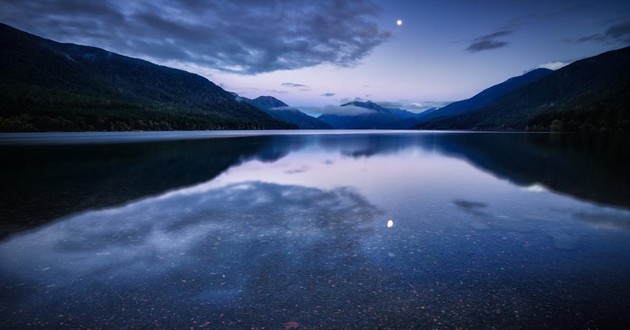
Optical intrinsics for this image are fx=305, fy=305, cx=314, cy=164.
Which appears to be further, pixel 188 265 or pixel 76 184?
pixel 76 184

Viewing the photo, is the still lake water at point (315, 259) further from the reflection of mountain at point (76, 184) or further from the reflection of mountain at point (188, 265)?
the reflection of mountain at point (76, 184)

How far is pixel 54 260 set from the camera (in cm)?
995

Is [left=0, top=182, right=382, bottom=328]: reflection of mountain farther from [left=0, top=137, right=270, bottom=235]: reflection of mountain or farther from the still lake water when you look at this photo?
[left=0, top=137, right=270, bottom=235]: reflection of mountain

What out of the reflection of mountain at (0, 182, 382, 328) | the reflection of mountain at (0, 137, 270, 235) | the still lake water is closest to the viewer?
the still lake water

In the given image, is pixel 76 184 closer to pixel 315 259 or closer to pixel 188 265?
pixel 188 265

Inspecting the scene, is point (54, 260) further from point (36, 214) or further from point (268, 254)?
point (36, 214)

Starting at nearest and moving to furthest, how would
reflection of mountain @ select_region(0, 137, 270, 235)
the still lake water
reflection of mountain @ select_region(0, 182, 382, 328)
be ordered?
the still lake water < reflection of mountain @ select_region(0, 182, 382, 328) < reflection of mountain @ select_region(0, 137, 270, 235)

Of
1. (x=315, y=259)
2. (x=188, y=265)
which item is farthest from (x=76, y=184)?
(x=315, y=259)

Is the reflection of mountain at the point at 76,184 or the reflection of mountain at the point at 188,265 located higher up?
the reflection of mountain at the point at 76,184

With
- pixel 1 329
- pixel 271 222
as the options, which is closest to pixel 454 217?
pixel 271 222

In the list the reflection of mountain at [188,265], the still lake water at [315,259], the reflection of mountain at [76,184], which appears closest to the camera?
the still lake water at [315,259]

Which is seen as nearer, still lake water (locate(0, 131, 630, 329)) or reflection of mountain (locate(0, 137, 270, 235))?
still lake water (locate(0, 131, 630, 329))

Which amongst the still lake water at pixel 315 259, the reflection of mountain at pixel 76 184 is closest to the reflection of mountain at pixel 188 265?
the still lake water at pixel 315 259

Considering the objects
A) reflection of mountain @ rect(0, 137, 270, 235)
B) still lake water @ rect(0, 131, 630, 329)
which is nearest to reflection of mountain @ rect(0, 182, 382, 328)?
still lake water @ rect(0, 131, 630, 329)
